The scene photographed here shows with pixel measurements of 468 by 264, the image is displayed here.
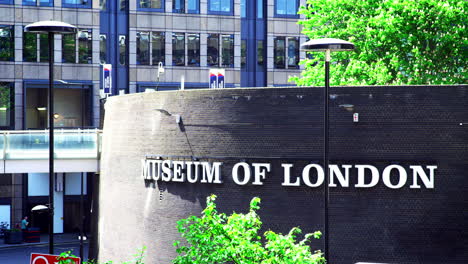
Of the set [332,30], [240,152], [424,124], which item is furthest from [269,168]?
[332,30]

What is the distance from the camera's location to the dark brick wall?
2366cm

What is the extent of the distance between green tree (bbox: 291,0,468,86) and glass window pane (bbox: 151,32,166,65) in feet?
69.7

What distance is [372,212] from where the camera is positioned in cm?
2433

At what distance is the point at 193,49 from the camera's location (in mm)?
58062

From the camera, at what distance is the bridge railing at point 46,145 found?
3581 centimetres

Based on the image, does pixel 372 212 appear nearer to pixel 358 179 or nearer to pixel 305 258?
pixel 358 179

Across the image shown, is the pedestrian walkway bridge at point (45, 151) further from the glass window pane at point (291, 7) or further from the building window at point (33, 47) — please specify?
the glass window pane at point (291, 7)

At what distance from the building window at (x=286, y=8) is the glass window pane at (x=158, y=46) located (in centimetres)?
888

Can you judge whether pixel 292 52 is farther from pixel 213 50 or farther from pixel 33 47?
pixel 33 47

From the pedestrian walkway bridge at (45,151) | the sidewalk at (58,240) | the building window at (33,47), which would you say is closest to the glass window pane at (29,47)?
the building window at (33,47)

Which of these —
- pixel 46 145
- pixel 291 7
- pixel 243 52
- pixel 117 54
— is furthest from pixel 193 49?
pixel 46 145

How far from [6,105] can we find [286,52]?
20.0 metres

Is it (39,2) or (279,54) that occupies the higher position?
(39,2)

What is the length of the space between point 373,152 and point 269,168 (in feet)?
10.5
